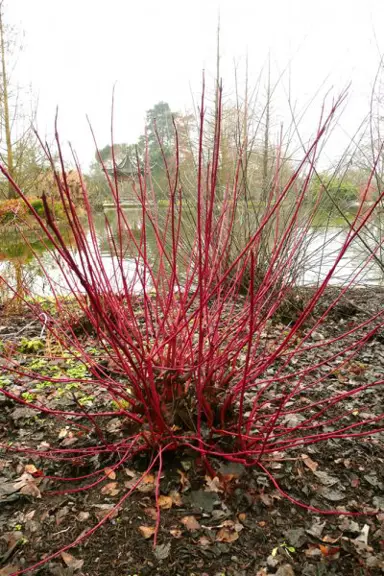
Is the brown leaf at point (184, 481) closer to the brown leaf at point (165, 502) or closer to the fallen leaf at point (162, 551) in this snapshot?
the brown leaf at point (165, 502)

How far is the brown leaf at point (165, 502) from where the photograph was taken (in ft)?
4.51

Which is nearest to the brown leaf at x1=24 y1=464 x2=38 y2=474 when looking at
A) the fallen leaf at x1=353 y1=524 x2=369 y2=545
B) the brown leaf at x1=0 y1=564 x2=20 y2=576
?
the brown leaf at x1=0 y1=564 x2=20 y2=576

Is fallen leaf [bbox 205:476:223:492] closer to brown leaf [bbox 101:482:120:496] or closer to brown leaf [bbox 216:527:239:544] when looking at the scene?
brown leaf [bbox 216:527:239:544]

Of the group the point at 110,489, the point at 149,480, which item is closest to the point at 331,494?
the point at 149,480

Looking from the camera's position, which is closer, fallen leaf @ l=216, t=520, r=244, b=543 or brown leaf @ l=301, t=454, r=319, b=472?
fallen leaf @ l=216, t=520, r=244, b=543

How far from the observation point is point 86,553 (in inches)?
48.1

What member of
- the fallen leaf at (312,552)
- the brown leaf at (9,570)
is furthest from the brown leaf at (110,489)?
the fallen leaf at (312,552)

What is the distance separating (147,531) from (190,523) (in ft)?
0.50

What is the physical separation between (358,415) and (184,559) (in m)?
1.23

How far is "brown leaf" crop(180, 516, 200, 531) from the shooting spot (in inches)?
51.3

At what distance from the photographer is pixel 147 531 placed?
128 cm

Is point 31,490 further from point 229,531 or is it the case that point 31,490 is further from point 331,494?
point 331,494

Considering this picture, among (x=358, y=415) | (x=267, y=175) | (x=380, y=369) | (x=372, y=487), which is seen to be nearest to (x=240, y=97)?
(x=267, y=175)

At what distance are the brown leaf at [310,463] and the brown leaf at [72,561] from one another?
0.94m
